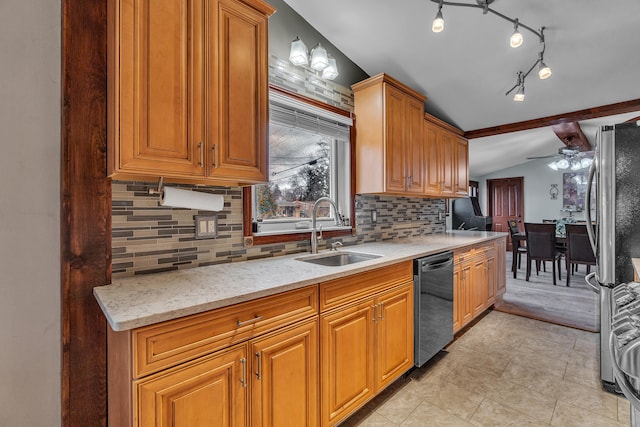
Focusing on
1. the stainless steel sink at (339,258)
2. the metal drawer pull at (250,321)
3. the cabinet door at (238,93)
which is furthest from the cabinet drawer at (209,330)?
the stainless steel sink at (339,258)

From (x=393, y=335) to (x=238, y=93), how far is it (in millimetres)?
1675

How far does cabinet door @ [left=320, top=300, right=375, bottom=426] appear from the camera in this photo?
5.07ft

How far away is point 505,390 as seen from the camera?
205 centimetres

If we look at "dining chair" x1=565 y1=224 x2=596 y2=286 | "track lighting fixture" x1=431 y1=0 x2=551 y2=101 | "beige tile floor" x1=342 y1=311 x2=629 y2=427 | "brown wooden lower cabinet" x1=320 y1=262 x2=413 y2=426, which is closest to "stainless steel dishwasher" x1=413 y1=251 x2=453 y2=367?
"brown wooden lower cabinet" x1=320 y1=262 x2=413 y2=426

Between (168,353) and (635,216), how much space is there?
2613 mm

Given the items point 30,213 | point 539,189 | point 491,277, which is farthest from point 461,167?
point 539,189

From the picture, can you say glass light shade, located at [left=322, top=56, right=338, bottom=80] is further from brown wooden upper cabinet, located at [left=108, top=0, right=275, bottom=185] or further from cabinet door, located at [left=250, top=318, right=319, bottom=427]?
cabinet door, located at [left=250, top=318, right=319, bottom=427]

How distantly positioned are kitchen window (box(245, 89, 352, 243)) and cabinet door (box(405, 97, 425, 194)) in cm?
59

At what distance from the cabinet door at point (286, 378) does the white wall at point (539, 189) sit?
9033 mm

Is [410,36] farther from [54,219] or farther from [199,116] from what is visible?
[54,219]

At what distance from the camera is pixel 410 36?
8.30ft

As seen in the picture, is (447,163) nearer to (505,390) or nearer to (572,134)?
(505,390)

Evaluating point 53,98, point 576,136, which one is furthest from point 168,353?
point 576,136

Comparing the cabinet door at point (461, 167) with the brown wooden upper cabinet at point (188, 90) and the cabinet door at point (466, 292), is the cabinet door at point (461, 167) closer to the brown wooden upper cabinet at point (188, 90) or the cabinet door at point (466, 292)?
the cabinet door at point (466, 292)
